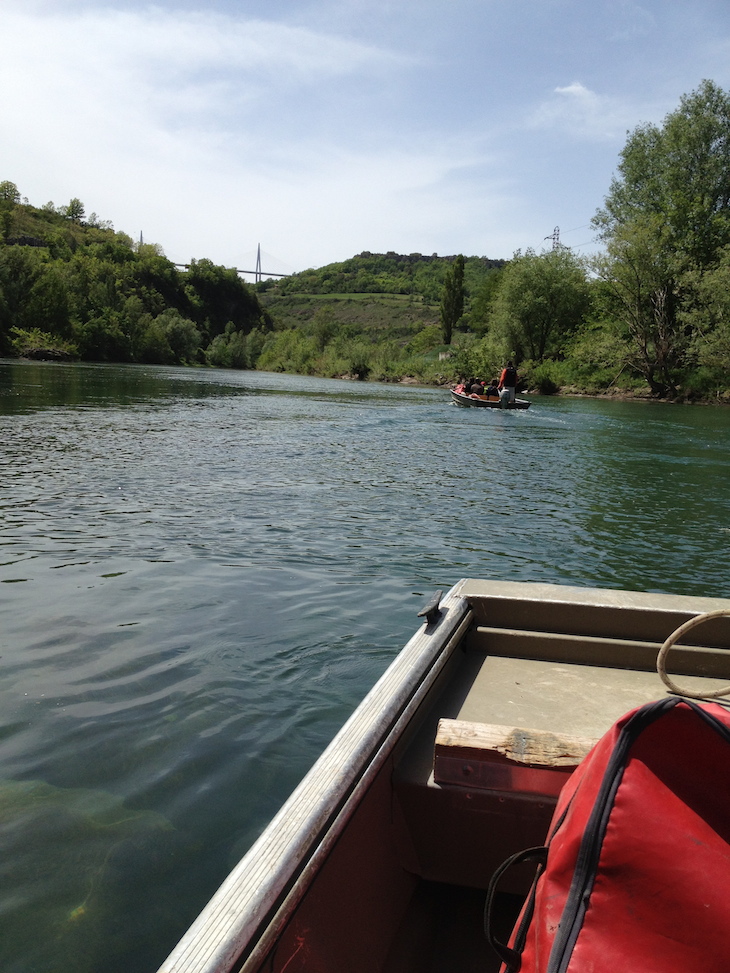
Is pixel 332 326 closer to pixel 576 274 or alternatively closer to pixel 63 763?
pixel 576 274

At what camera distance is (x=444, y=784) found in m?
1.98

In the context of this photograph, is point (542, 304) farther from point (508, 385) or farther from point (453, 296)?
point (453, 296)

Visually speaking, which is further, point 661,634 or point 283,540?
point 283,540

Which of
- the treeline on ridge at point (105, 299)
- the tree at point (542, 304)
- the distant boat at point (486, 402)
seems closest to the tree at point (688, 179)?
the tree at point (542, 304)

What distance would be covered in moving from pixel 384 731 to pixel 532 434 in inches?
761

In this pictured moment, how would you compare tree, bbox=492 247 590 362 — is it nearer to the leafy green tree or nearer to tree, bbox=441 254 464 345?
tree, bbox=441 254 464 345

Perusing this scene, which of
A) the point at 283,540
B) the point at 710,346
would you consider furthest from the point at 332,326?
the point at 283,540

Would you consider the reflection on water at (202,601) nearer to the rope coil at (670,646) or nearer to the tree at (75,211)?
the rope coil at (670,646)

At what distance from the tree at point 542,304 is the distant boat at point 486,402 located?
2353 cm

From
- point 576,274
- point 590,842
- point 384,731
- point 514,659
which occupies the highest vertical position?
point 576,274

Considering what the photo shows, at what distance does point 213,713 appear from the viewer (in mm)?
3914

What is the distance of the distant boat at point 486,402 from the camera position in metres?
28.9

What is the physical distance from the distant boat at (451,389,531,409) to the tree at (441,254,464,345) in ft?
178

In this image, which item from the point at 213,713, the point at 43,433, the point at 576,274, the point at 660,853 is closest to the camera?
the point at 660,853
